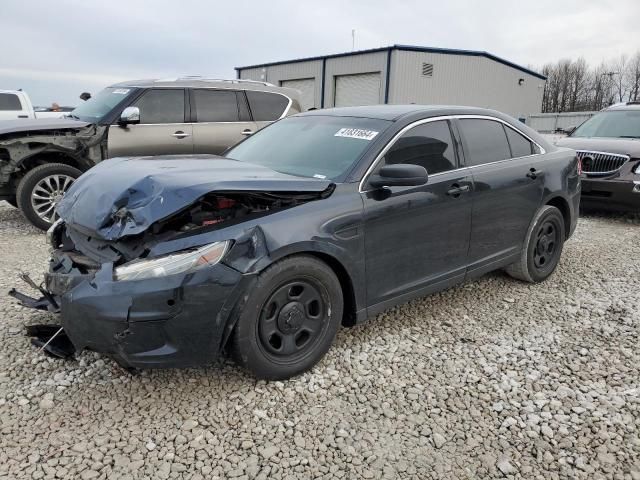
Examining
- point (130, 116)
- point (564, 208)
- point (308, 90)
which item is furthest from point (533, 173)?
point (308, 90)

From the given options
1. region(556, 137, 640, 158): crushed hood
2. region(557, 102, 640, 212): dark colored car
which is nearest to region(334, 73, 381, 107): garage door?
region(557, 102, 640, 212): dark colored car

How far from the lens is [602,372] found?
3254mm

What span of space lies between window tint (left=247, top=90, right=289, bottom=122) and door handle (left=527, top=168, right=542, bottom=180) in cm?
449

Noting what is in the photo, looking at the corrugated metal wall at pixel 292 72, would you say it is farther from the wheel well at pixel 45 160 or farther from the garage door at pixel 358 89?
the wheel well at pixel 45 160

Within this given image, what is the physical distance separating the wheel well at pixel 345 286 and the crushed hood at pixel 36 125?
493 centimetres

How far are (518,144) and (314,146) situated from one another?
2.04 meters

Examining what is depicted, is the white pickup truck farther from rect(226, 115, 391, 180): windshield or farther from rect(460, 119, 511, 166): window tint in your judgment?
rect(460, 119, 511, 166): window tint

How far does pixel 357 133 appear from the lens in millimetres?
3594

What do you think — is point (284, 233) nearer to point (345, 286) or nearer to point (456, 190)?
point (345, 286)

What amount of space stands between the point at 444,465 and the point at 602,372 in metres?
1.52

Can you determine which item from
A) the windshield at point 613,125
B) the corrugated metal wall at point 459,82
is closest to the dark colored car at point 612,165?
the windshield at point 613,125

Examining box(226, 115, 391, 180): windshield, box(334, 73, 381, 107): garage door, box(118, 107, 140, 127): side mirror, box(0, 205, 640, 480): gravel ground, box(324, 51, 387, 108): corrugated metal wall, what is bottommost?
box(0, 205, 640, 480): gravel ground

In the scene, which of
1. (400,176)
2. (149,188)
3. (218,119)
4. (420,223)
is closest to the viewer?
(149,188)

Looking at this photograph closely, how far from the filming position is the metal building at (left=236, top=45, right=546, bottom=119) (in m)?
25.3
